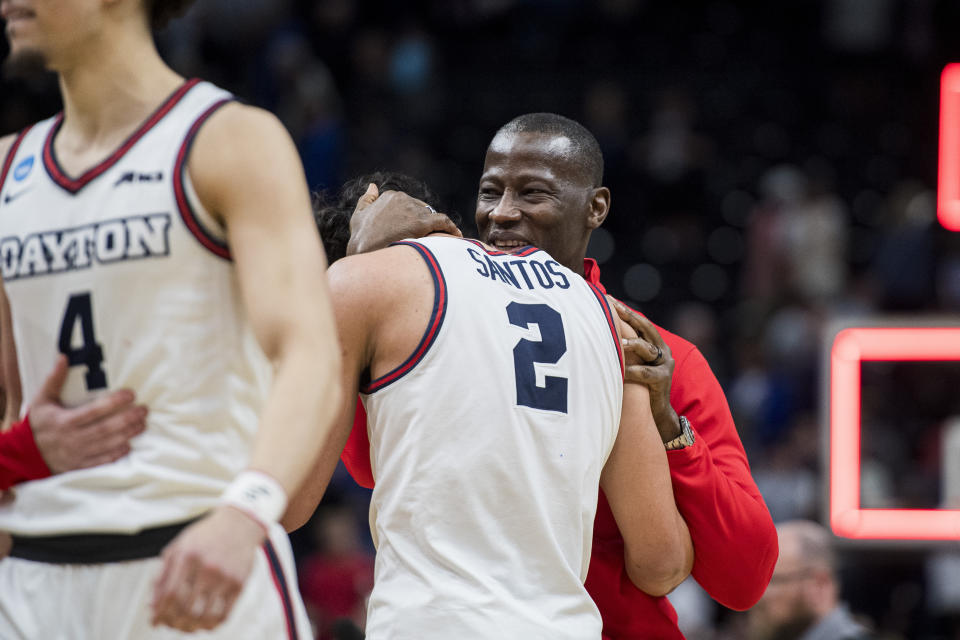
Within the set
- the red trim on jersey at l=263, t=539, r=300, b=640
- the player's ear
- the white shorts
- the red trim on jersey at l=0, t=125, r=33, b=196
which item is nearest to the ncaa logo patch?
the red trim on jersey at l=0, t=125, r=33, b=196

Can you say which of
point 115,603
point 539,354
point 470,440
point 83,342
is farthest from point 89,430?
point 539,354

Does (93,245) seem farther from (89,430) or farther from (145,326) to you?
(89,430)

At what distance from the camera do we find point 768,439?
10.0 metres

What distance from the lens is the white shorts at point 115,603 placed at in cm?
212

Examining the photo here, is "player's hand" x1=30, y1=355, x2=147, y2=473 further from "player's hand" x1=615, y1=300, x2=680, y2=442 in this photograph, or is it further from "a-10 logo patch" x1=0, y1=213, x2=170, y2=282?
"player's hand" x1=615, y1=300, x2=680, y2=442

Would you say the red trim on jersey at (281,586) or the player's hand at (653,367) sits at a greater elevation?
the player's hand at (653,367)

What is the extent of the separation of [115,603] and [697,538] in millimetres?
1567

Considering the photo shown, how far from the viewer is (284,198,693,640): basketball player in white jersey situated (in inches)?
107

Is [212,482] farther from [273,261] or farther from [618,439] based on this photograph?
[618,439]

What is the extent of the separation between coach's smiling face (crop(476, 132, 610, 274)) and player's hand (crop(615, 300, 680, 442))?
392mm

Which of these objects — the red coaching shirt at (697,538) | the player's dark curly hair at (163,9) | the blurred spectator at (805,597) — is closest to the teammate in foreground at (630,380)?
the red coaching shirt at (697,538)

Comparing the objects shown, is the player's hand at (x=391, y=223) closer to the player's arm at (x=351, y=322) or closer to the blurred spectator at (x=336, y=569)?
the player's arm at (x=351, y=322)

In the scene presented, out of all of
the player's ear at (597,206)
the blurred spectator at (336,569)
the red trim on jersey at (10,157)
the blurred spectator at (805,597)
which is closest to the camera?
the red trim on jersey at (10,157)

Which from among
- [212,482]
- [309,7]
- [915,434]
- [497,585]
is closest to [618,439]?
[497,585]
